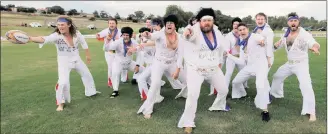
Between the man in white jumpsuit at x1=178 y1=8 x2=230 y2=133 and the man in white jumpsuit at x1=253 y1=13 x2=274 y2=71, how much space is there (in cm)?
130

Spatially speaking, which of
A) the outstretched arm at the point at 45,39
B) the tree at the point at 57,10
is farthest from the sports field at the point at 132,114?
the tree at the point at 57,10

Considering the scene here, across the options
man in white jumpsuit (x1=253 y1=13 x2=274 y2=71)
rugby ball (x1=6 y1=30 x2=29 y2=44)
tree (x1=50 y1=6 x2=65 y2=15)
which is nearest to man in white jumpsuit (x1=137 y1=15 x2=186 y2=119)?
man in white jumpsuit (x1=253 y1=13 x2=274 y2=71)

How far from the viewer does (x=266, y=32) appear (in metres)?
6.72

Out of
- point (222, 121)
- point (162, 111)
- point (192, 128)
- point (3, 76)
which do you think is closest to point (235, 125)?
point (222, 121)

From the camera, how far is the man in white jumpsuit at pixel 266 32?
6605mm

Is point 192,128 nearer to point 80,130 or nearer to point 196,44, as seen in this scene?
point 196,44

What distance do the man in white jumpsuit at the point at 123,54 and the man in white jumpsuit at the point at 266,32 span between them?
10.7 feet

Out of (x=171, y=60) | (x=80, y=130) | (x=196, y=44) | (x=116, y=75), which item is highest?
(x=196, y=44)

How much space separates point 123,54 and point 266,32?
3.79 metres

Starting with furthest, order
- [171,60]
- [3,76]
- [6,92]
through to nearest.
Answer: [3,76] < [6,92] < [171,60]

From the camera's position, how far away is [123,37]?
26.9 feet

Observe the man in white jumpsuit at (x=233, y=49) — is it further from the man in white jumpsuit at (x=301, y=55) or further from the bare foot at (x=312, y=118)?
the bare foot at (x=312, y=118)

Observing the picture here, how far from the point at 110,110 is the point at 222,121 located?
260 centimetres

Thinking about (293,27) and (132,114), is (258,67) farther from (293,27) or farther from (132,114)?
(132,114)
